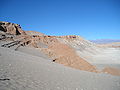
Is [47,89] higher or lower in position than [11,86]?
lower

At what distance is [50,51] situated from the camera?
86.7 ft

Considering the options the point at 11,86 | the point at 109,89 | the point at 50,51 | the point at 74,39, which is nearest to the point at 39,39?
the point at 50,51

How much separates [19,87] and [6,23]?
45044 mm

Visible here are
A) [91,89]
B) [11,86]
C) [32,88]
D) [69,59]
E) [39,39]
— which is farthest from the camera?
[39,39]

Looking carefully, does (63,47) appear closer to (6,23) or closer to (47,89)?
A: (47,89)

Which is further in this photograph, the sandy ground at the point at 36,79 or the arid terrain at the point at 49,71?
the arid terrain at the point at 49,71

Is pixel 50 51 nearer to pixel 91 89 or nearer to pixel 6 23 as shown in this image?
pixel 91 89

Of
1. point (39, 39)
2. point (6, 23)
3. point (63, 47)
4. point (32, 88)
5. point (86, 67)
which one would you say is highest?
point (6, 23)

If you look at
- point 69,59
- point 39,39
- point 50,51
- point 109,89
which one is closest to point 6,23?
point 39,39

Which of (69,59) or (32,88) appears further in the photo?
(69,59)

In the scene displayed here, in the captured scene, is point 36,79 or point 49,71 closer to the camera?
point 36,79

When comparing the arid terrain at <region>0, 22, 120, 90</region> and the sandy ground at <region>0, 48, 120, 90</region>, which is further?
the arid terrain at <region>0, 22, 120, 90</region>

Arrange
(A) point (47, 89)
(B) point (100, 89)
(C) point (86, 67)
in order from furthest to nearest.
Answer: (C) point (86, 67) → (B) point (100, 89) → (A) point (47, 89)

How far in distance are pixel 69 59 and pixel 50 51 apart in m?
7.61
